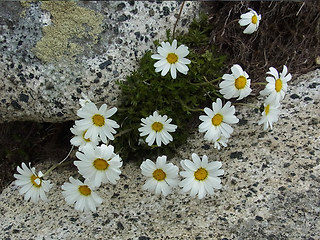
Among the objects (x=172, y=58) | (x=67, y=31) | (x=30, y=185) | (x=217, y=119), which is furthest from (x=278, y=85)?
(x=30, y=185)

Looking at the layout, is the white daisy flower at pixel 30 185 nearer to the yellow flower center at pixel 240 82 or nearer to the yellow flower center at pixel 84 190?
the yellow flower center at pixel 84 190

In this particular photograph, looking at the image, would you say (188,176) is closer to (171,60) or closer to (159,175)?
(159,175)

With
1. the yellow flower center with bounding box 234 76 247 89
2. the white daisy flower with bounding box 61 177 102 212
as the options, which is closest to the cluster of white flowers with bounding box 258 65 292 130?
the yellow flower center with bounding box 234 76 247 89

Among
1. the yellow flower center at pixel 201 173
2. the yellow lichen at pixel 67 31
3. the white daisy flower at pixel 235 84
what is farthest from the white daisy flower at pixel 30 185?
the white daisy flower at pixel 235 84

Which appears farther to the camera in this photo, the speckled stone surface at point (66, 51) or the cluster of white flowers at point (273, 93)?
the speckled stone surface at point (66, 51)

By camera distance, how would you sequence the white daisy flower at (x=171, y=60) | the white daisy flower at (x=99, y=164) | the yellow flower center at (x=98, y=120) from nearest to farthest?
the white daisy flower at (x=99, y=164), the yellow flower center at (x=98, y=120), the white daisy flower at (x=171, y=60)

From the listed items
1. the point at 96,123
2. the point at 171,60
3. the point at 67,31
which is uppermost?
the point at 67,31
